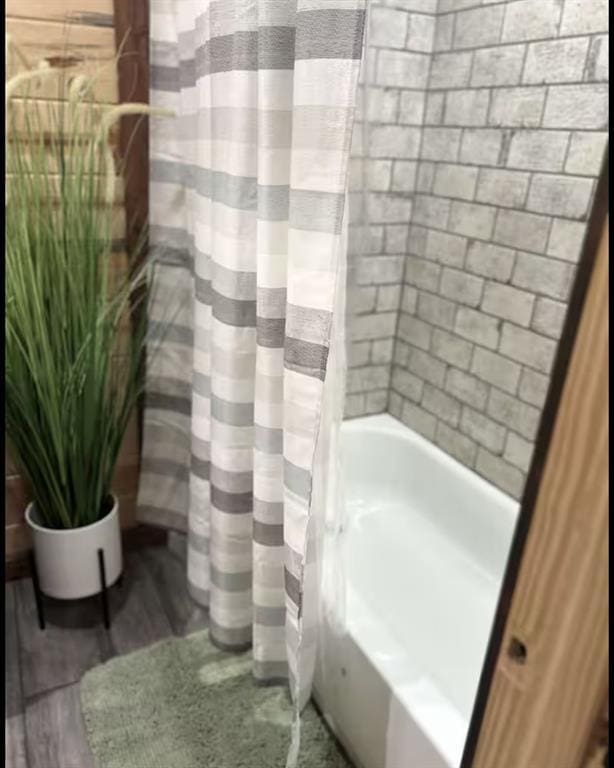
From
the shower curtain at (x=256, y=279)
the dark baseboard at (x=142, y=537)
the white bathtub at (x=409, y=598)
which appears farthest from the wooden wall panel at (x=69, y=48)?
the dark baseboard at (x=142, y=537)

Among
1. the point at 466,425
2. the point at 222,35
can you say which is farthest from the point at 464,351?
the point at 222,35

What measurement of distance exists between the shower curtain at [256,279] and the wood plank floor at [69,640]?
0.22 m

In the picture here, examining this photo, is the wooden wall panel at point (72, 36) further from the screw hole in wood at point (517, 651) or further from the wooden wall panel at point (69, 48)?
the screw hole in wood at point (517, 651)

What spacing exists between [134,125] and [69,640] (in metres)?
1.52

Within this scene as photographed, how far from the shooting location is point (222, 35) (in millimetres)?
1087

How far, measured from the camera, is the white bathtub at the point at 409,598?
119 centimetres

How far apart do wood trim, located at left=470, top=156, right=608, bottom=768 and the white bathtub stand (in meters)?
0.65

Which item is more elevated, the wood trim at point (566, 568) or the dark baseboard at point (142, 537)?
the wood trim at point (566, 568)

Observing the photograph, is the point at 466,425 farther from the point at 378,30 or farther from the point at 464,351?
the point at 378,30

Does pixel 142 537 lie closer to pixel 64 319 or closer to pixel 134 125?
A: pixel 64 319

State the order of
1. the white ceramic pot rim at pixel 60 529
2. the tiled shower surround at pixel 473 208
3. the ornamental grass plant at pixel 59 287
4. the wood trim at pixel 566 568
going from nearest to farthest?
the wood trim at pixel 566 568
the ornamental grass plant at pixel 59 287
the tiled shower surround at pixel 473 208
the white ceramic pot rim at pixel 60 529

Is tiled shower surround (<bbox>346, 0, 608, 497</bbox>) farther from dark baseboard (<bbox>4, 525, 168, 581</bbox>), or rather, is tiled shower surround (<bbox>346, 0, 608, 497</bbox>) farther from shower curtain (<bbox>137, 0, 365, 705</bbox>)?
dark baseboard (<bbox>4, 525, 168, 581</bbox>)

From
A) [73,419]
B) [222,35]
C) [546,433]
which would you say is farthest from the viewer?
[73,419]

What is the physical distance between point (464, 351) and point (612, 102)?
1.46 meters
